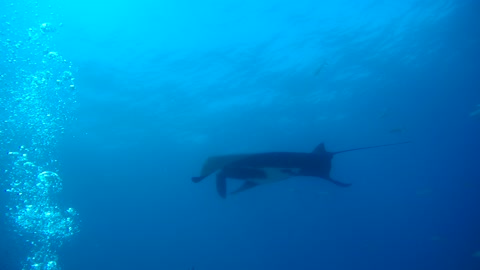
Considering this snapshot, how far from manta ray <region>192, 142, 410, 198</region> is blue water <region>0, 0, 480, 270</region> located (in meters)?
10.3

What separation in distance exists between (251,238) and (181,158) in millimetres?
61440

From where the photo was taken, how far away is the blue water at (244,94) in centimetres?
1628

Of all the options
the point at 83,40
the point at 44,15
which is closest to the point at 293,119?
the point at 83,40

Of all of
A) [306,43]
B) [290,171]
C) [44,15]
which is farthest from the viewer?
[306,43]

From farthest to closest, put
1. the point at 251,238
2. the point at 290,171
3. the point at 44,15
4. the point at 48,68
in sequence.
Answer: the point at 251,238 → the point at 48,68 → the point at 44,15 → the point at 290,171

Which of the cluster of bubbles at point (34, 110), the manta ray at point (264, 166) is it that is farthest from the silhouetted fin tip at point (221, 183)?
the cluster of bubbles at point (34, 110)

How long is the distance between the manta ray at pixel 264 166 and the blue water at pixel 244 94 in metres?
10.3

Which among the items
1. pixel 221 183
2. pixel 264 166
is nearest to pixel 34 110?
pixel 221 183

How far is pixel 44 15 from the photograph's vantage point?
1437 cm

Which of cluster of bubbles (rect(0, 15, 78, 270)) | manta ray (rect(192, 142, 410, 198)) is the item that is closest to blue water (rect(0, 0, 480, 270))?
cluster of bubbles (rect(0, 15, 78, 270))

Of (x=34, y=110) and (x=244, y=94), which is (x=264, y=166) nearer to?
(x=244, y=94)

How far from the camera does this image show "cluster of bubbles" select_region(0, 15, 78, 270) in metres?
16.4

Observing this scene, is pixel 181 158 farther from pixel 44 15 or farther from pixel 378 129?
pixel 44 15

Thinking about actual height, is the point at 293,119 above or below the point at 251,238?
above
